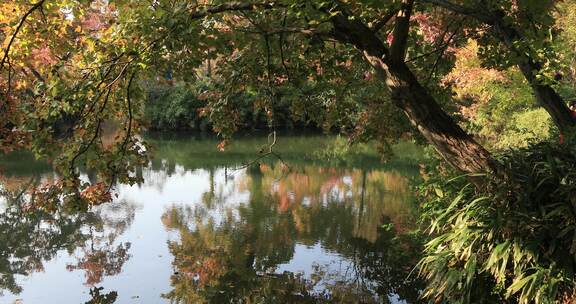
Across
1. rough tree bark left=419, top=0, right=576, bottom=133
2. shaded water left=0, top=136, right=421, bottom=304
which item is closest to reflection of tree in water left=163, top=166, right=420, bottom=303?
shaded water left=0, top=136, right=421, bottom=304

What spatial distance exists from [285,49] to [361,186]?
8.75m

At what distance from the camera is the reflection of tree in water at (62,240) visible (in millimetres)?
7352

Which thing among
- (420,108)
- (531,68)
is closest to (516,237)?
(420,108)

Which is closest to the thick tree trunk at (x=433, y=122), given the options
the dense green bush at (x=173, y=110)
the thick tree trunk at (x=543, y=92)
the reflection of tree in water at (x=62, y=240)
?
the thick tree trunk at (x=543, y=92)

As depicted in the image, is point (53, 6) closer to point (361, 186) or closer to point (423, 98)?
point (423, 98)

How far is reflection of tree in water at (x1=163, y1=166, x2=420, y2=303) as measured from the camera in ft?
20.8

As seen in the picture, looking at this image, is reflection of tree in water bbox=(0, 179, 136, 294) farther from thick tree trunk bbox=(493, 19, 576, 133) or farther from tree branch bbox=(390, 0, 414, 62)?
thick tree trunk bbox=(493, 19, 576, 133)

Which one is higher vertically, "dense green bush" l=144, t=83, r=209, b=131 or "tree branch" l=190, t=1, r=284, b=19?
"tree branch" l=190, t=1, r=284, b=19

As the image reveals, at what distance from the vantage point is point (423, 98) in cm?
356

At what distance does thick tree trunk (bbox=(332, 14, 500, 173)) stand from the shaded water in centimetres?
110

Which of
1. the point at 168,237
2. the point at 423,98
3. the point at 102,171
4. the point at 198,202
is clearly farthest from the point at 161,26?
the point at 198,202

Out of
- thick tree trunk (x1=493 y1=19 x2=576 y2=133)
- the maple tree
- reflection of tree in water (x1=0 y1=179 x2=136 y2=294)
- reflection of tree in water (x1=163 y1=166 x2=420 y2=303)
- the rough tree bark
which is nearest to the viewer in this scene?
the maple tree

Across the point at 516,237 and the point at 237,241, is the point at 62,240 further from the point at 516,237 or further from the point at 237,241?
the point at 516,237

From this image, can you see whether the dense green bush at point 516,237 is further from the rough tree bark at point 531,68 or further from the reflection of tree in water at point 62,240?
the reflection of tree in water at point 62,240
